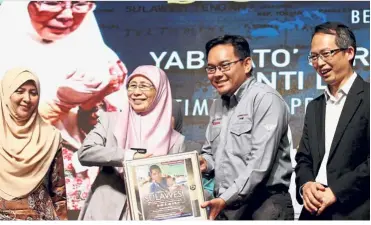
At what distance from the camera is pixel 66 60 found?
4738mm

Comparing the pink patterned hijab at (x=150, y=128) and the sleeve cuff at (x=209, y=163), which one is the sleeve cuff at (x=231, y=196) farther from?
the pink patterned hijab at (x=150, y=128)

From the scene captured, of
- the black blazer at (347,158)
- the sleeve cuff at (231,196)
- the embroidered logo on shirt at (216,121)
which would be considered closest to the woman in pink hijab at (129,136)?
the embroidered logo on shirt at (216,121)

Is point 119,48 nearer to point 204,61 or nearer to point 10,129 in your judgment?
point 204,61

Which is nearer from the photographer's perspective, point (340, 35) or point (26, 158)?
point (340, 35)

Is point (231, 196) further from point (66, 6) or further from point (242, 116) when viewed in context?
point (66, 6)

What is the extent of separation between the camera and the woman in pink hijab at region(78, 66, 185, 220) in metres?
4.14

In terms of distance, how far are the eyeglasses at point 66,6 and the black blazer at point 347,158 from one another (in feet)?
5.37

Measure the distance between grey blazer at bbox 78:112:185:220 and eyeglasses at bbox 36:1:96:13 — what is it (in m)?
0.86

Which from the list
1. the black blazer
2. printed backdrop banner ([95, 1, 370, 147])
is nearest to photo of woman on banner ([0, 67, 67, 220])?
printed backdrop banner ([95, 1, 370, 147])

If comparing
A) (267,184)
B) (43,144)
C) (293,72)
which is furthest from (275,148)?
(43,144)

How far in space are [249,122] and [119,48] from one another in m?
1.16

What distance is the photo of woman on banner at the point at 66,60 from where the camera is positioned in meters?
4.70

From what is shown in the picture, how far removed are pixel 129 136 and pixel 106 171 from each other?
22 centimetres

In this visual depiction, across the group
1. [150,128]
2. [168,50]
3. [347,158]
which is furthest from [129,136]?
[347,158]
